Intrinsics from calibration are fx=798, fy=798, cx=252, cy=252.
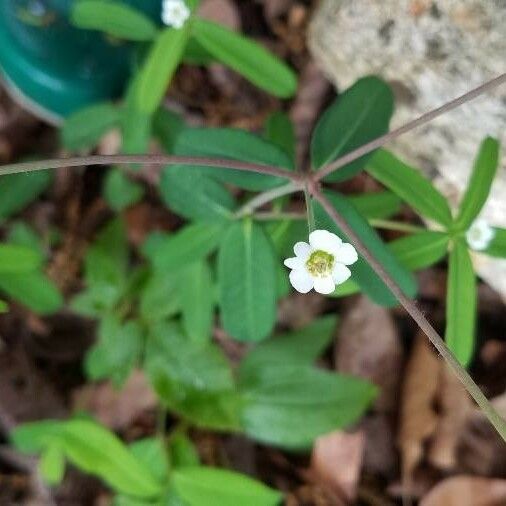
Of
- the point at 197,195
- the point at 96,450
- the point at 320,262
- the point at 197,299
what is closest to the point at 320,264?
the point at 320,262

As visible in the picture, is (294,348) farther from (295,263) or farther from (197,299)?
(295,263)

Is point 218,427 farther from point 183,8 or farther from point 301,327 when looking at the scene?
point 183,8

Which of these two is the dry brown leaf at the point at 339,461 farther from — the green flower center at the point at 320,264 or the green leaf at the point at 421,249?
the green flower center at the point at 320,264

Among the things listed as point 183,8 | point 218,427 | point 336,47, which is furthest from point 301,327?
point 183,8

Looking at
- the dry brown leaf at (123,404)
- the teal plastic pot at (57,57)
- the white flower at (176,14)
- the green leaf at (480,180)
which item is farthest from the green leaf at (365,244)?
the dry brown leaf at (123,404)

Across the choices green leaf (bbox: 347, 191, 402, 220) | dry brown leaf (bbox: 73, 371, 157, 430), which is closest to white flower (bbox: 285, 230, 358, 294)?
green leaf (bbox: 347, 191, 402, 220)

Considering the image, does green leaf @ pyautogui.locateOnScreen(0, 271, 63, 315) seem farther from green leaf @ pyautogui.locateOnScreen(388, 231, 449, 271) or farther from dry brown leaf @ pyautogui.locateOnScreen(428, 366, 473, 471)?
dry brown leaf @ pyautogui.locateOnScreen(428, 366, 473, 471)
